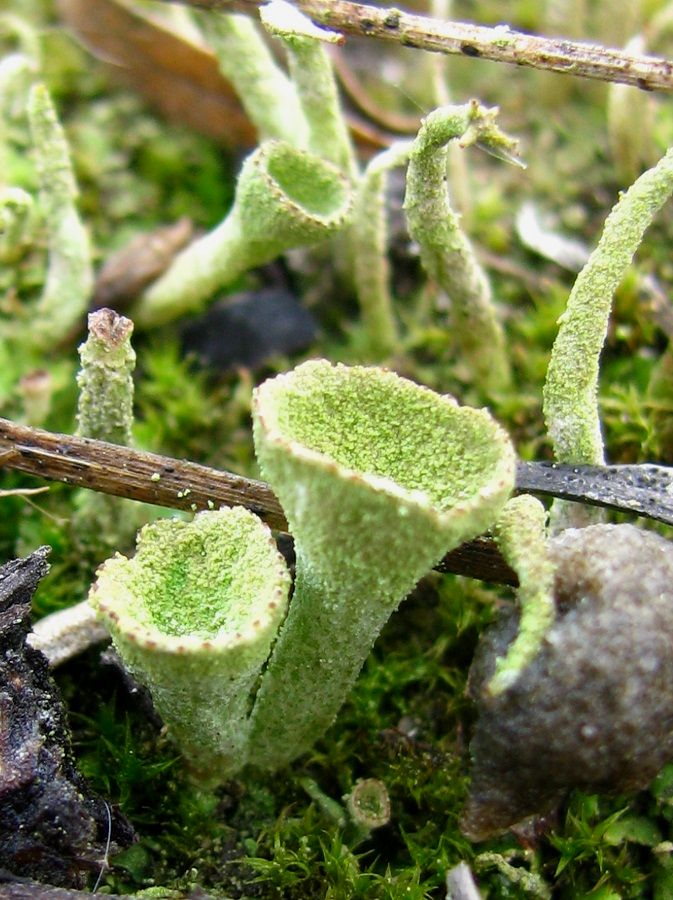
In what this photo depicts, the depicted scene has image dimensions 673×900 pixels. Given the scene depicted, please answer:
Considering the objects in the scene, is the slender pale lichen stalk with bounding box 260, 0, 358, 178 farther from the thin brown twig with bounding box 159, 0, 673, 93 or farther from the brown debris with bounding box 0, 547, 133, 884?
the brown debris with bounding box 0, 547, 133, 884

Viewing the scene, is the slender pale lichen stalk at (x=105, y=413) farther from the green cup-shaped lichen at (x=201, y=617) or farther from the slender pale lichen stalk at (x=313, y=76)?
the slender pale lichen stalk at (x=313, y=76)

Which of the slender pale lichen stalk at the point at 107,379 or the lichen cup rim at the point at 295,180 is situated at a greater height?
the lichen cup rim at the point at 295,180

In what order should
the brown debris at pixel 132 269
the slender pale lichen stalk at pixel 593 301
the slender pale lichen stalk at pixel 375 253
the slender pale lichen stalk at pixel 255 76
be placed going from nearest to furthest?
1. the slender pale lichen stalk at pixel 593 301
2. the slender pale lichen stalk at pixel 375 253
3. the slender pale lichen stalk at pixel 255 76
4. the brown debris at pixel 132 269

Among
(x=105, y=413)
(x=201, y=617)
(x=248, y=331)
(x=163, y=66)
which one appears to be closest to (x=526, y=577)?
(x=201, y=617)

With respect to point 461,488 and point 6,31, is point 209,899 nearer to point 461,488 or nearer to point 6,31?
point 461,488

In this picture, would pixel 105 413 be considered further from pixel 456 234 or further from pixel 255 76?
pixel 255 76

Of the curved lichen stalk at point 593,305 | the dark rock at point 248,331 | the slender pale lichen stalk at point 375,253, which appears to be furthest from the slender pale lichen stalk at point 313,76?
the curved lichen stalk at point 593,305

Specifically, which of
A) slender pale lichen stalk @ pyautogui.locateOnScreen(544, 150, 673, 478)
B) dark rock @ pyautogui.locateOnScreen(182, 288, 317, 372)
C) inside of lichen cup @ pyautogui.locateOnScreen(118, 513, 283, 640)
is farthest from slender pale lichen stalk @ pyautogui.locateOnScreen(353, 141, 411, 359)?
inside of lichen cup @ pyautogui.locateOnScreen(118, 513, 283, 640)
